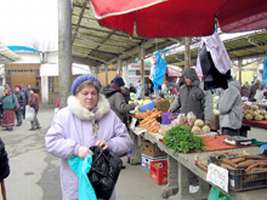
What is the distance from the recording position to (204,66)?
4629mm

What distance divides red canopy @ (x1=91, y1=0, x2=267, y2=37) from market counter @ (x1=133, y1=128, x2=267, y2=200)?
1.28 meters

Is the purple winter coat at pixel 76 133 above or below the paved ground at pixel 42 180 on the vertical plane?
above

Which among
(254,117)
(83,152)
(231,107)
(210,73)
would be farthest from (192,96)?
(83,152)

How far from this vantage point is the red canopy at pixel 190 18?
3.09m

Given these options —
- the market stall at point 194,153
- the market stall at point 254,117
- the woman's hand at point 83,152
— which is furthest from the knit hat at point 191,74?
the woman's hand at point 83,152

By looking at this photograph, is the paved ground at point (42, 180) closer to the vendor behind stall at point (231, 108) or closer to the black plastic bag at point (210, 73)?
the vendor behind stall at point (231, 108)

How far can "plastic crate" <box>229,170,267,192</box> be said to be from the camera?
2740 mm

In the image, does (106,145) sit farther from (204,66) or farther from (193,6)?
(204,66)

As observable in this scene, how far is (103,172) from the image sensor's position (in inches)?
109

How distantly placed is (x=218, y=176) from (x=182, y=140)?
3.98 ft

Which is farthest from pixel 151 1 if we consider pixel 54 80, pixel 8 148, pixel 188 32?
pixel 54 80

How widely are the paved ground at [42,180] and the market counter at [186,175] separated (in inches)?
14.0

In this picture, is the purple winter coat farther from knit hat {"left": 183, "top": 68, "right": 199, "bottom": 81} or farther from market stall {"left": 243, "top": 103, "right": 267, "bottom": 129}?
market stall {"left": 243, "top": 103, "right": 267, "bottom": 129}

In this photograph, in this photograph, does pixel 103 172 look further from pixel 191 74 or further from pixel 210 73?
pixel 191 74
